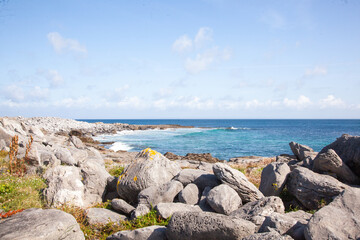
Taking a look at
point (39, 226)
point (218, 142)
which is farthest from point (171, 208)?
point (218, 142)

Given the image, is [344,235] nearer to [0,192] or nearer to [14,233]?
[14,233]

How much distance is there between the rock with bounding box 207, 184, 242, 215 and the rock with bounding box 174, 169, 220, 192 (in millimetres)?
1287

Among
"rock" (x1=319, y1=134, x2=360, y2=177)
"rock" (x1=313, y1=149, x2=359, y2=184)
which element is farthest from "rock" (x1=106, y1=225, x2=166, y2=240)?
"rock" (x1=319, y1=134, x2=360, y2=177)

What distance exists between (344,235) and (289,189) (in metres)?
4.79

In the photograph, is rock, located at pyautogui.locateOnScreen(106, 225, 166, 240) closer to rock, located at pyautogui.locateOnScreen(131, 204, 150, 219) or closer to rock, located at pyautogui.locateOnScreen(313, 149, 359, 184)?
rock, located at pyautogui.locateOnScreen(131, 204, 150, 219)

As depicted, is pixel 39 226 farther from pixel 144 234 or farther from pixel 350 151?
pixel 350 151

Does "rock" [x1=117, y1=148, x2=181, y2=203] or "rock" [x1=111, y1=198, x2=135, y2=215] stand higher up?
"rock" [x1=117, y1=148, x2=181, y2=203]

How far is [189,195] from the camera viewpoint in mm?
8555

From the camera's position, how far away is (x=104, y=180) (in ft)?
34.1

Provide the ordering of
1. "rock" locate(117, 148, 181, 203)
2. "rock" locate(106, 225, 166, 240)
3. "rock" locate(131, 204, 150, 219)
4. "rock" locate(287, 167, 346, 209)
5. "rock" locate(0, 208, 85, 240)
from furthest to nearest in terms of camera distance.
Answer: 1. "rock" locate(117, 148, 181, 203)
2. "rock" locate(287, 167, 346, 209)
3. "rock" locate(131, 204, 150, 219)
4. "rock" locate(106, 225, 166, 240)
5. "rock" locate(0, 208, 85, 240)

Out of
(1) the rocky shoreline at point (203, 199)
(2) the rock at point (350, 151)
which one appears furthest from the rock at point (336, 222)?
(2) the rock at point (350, 151)

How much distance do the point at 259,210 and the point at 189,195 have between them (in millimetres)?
2412

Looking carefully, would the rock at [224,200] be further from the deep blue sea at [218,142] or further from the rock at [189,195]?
the deep blue sea at [218,142]

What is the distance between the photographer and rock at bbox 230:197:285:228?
675cm
